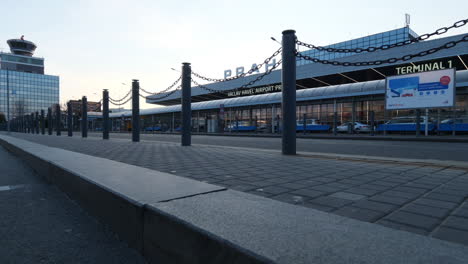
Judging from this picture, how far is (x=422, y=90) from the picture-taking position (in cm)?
1432

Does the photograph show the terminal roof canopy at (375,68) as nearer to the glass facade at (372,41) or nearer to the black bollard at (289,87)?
the black bollard at (289,87)

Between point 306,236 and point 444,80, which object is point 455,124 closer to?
point 444,80

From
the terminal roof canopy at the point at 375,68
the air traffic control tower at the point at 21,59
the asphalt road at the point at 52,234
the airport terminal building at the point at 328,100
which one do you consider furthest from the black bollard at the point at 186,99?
the air traffic control tower at the point at 21,59

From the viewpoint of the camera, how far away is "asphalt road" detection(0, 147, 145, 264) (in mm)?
1998

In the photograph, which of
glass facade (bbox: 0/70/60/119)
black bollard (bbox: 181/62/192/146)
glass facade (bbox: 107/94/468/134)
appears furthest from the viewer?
glass facade (bbox: 0/70/60/119)

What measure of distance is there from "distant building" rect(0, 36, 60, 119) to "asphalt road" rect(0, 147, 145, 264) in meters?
117

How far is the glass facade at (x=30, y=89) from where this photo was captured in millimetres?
103438

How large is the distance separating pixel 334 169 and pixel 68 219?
11.7ft

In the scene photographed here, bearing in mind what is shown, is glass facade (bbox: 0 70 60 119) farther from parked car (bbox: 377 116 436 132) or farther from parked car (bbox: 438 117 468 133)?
parked car (bbox: 438 117 468 133)

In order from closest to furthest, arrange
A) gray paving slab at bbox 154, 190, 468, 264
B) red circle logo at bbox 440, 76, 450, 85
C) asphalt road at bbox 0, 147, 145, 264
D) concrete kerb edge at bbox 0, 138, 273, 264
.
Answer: gray paving slab at bbox 154, 190, 468, 264 < concrete kerb edge at bbox 0, 138, 273, 264 < asphalt road at bbox 0, 147, 145, 264 < red circle logo at bbox 440, 76, 450, 85

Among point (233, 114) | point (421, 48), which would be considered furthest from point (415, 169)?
point (421, 48)

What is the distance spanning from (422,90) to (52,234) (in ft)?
54.6

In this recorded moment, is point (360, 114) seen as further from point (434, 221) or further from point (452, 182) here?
point (434, 221)

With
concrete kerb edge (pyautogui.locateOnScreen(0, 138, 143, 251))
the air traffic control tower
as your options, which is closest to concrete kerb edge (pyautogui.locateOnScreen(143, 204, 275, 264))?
concrete kerb edge (pyautogui.locateOnScreen(0, 138, 143, 251))
